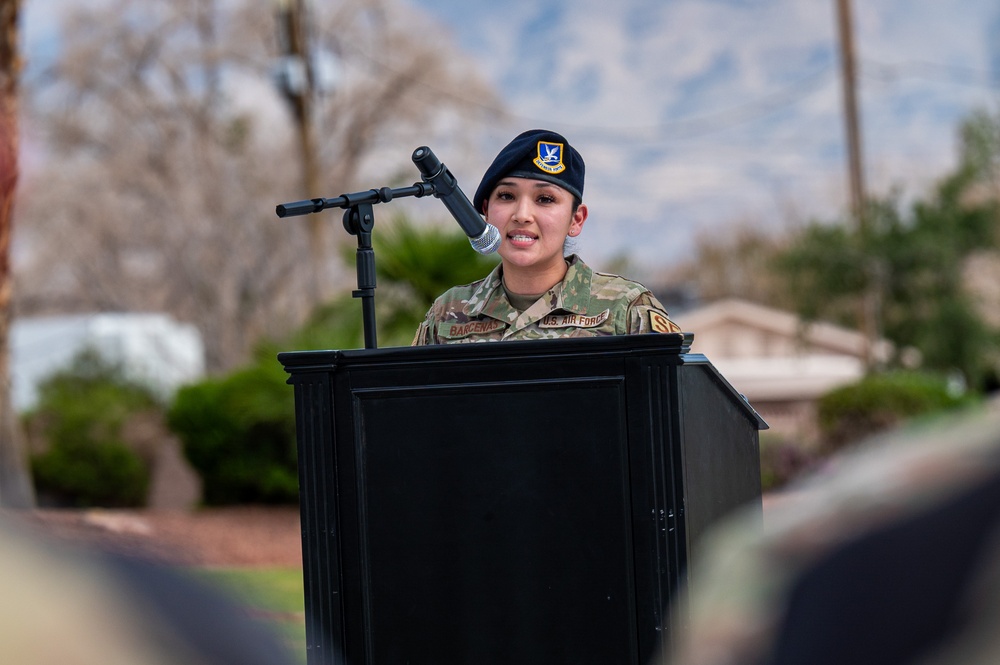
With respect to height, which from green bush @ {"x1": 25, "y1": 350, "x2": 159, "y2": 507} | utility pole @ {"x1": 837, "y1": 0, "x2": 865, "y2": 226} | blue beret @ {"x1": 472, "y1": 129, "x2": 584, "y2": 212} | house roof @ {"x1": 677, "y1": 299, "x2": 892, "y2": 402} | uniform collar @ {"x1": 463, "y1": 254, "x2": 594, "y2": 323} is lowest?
green bush @ {"x1": 25, "y1": 350, "x2": 159, "y2": 507}

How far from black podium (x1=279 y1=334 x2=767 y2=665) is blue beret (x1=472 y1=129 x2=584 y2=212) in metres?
0.87

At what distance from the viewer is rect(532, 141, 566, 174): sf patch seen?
127 inches

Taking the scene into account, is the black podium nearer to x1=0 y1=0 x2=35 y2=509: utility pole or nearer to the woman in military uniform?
the woman in military uniform

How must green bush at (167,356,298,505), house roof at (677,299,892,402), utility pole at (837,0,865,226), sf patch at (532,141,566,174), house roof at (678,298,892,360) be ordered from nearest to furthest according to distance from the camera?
sf patch at (532,141,566,174) → green bush at (167,356,298,505) → house roof at (677,299,892,402) → utility pole at (837,0,865,226) → house roof at (678,298,892,360)

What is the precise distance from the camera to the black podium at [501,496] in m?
2.38

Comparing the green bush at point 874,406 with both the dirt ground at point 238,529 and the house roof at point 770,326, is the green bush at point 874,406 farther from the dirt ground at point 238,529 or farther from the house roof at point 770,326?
the dirt ground at point 238,529

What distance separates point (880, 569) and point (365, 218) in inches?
87.0

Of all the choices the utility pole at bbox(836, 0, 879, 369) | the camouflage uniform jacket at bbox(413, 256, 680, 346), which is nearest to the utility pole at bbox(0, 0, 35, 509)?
the camouflage uniform jacket at bbox(413, 256, 680, 346)

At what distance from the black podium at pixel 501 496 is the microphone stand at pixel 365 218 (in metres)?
0.33

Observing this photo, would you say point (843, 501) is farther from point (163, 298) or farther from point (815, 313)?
point (163, 298)

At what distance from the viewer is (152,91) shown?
34.9 meters

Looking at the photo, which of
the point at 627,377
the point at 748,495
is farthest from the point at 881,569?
the point at 748,495

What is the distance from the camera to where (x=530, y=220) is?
10.6ft

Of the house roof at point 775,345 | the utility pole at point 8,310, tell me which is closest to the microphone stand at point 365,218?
the utility pole at point 8,310
